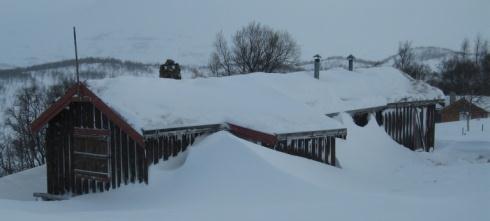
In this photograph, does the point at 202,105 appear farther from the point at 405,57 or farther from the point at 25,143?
the point at 405,57

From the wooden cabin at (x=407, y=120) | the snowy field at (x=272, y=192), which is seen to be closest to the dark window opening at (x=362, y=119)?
the wooden cabin at (x=407, y=120)

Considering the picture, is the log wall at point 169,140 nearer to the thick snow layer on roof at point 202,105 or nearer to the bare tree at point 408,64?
the thick snow layer on roof at point 202,105

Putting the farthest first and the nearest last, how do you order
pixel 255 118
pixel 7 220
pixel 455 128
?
pixel 455 128 → pixel 255 118 → pixel 7 220

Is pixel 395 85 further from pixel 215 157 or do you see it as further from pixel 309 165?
pixel 215 157

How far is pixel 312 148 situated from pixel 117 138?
17.8ft

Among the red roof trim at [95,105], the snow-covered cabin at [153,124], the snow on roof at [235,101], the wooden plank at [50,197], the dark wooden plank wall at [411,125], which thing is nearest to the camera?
the red roof trim at [95,105]

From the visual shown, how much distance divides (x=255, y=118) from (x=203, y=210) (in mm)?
5169

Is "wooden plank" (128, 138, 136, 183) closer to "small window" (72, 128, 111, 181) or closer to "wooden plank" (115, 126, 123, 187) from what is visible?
"wooden plank" (115, 126, 123, 187)

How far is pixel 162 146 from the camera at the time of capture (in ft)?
43.2

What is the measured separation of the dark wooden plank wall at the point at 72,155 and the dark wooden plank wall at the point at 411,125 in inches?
434

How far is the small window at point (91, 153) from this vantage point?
1368 cm

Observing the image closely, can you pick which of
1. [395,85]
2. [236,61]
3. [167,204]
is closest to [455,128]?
[236,61]

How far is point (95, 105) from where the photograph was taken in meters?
13.6

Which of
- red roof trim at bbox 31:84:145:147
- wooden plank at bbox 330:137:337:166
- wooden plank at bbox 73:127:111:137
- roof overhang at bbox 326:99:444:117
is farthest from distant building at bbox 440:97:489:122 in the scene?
red roof trim at bbox 31:84:145:147
